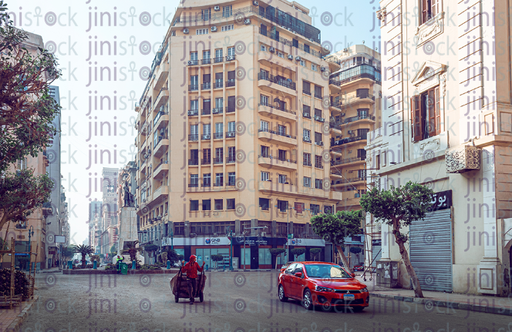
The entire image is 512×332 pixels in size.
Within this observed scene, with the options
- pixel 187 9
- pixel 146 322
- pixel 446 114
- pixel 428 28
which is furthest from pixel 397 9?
pixel 187 9

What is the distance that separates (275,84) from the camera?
61688 millimetres

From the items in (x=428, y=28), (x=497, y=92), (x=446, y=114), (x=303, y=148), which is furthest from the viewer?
(x=303, y=148)

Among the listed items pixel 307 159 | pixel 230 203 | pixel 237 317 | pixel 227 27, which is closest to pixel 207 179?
pixel 230 203

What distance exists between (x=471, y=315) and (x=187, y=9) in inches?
2292

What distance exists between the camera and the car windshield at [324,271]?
15.1 m

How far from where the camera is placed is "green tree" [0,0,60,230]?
36.6 ft

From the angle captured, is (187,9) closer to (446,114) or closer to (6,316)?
(446,114)

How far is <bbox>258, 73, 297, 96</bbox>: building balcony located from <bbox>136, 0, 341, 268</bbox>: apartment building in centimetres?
14

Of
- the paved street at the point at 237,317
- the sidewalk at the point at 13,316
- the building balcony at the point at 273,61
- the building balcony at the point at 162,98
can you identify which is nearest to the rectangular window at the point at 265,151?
the building balcony at the point at 273,61

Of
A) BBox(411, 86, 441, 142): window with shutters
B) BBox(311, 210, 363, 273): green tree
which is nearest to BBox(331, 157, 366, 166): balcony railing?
BBox(311, 210, 363, 273): green tree

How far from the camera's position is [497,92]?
62.3ft

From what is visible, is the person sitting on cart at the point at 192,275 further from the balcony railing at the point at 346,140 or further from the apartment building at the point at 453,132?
the balcony railing at the point at 346,140

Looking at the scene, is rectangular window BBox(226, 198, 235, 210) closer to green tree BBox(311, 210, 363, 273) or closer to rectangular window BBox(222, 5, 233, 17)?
green tree BBox(311, 210, 363, 273)

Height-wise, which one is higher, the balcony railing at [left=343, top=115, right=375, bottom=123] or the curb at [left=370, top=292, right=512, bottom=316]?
the balcony railing at [left=343, top=115, right=375, bottom=123]
